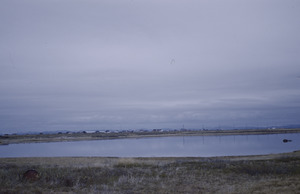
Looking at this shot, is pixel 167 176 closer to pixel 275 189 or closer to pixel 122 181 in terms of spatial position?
pixel 122 181

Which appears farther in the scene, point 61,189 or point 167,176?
point 167,176

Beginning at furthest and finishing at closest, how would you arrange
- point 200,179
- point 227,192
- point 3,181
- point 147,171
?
point 147,171, point 200,179, point 3,181, point 227,192

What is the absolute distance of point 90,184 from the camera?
16812 millimetres

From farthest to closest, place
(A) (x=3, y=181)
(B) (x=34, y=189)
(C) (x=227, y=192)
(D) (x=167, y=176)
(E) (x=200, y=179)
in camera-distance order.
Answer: (D) (x=167, y=176) < (E) (x=200, y=179) < (A) (x=3, y=181) < (B) (x=34, y=189) < (C) (x=227, y=192)

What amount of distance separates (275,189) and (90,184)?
32.9 ft

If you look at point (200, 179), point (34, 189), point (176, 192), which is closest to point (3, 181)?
point (34, 189)

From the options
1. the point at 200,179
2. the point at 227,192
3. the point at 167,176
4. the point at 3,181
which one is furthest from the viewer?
the point at 167,176

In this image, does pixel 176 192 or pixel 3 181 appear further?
pixel 3 181

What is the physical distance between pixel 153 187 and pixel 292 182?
24.8 feet

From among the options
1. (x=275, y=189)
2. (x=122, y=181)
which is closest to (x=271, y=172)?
(x=275, y=189)

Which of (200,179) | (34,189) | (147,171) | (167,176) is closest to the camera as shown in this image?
(34,189)

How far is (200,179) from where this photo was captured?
718 inches

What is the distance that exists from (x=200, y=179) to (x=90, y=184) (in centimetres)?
684

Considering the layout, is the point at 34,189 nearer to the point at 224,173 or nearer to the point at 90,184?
the point at 90,184
